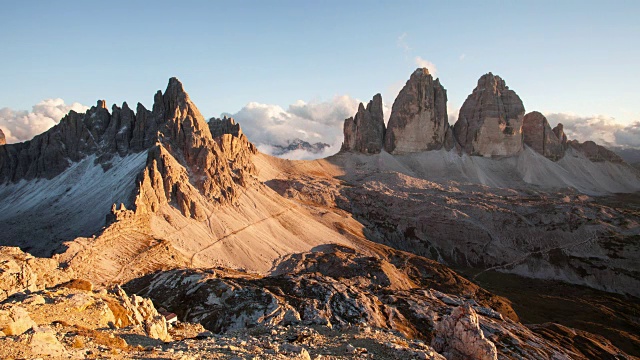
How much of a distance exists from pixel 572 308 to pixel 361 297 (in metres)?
62.8

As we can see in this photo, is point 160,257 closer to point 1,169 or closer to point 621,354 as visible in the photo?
point 621,354

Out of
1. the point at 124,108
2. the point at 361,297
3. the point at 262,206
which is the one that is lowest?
the point at 361,297

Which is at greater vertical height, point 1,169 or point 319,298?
point 1,169

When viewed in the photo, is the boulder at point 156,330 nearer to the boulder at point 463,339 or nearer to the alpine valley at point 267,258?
the alpine valley at point 267,258

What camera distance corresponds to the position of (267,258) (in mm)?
95375

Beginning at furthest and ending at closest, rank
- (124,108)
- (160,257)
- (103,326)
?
1. (124,108)
2. (160,257)
3. (103,326)

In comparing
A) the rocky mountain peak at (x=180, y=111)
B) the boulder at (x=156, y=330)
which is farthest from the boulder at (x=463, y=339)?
the rocky mountain peak at (x=180, y=111)

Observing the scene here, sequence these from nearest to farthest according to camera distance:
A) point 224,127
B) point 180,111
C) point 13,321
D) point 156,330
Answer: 1. point 13,321
2. point 156,330
3. point 180,111
4. point 224,127

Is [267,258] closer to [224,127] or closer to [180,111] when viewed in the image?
[180,111]

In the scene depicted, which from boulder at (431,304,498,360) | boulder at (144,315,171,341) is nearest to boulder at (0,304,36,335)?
boulder at (144,315,171,341)

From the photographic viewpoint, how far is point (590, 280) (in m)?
118

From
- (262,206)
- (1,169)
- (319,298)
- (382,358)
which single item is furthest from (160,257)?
(1,169)

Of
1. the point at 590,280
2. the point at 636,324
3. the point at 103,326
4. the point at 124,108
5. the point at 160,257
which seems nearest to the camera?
the point at 103,326

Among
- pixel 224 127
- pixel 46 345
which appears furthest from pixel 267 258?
pixel 224 127
